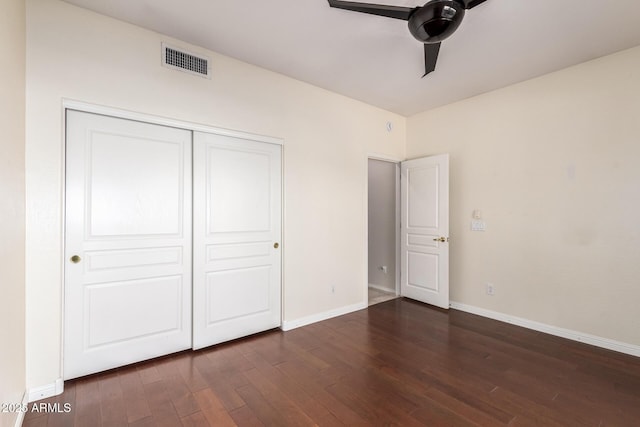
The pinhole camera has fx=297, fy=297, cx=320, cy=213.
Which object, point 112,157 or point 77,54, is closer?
point 77,54

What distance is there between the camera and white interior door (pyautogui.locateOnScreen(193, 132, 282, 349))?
114 inches

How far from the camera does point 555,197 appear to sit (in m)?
3.29

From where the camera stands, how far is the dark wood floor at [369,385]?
1931 millimetres

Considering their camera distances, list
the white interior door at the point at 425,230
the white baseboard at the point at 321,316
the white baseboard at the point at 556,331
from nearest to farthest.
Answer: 1. the white baseboard at the point at 556,331
2. the white baseboard at the point at 321,316
3. the white interior door at the point at 425,230

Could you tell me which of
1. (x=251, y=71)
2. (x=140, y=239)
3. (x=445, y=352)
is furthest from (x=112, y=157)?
(x=445, y=352)

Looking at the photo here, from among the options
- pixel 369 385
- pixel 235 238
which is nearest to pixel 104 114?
pixel 235 238

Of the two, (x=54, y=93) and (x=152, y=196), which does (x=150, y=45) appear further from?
(x=152, y=196)

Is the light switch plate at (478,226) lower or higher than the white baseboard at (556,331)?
higher

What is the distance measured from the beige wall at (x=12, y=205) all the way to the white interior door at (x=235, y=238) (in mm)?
1188

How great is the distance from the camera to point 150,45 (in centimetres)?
259

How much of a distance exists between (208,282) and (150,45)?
2208 mm

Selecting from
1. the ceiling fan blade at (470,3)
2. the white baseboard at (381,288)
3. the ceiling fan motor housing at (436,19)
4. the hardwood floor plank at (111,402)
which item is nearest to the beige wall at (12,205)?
the hardwood floor plank at (111,402)

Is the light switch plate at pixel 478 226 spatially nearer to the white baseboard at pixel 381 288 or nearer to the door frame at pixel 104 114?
the white baseboard at pixel 381 288

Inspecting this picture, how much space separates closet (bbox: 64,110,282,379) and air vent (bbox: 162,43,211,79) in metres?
0.55
